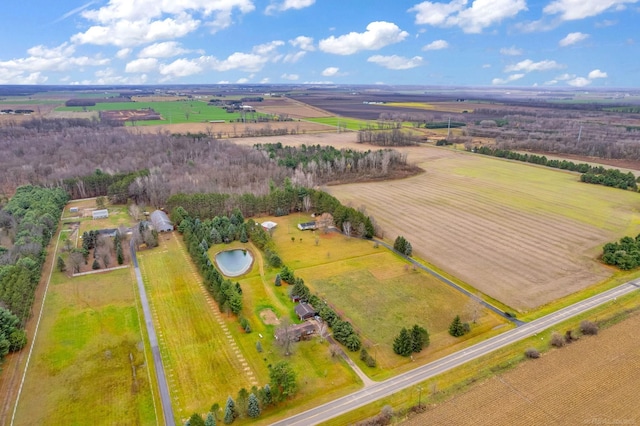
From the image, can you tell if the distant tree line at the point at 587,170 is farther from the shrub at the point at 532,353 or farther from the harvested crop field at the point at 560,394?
the shrub at the point at 532,353

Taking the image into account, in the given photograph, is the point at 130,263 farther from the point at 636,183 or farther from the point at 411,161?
the point at 636,183

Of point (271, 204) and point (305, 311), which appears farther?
point (271, 204)

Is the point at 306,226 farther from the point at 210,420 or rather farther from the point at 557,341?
the point at 210,420

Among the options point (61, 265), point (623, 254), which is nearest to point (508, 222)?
point (623, 254)

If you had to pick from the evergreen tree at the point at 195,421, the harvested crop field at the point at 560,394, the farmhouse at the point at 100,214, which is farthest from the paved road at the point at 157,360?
the farmhouse at the point at 100,214

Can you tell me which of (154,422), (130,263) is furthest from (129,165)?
(154,422)

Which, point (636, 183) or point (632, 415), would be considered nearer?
point (632, 415)

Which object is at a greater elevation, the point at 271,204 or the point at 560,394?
the point at 271,204
